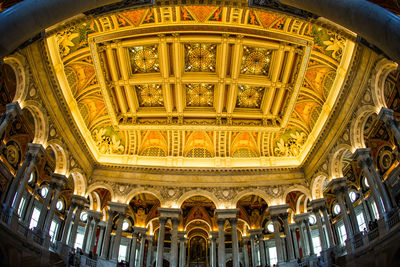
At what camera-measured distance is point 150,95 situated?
1978 centimetres

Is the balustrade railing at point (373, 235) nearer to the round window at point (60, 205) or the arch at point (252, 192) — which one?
the arch at point (252, 192)

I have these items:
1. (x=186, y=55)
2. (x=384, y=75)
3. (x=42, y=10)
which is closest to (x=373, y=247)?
(x=384, y=75)

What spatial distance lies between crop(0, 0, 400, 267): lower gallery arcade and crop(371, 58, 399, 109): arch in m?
0.05

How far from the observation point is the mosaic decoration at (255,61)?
17.2 meters

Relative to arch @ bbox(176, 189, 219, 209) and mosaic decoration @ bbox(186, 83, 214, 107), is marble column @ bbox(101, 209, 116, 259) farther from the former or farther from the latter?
mosaic decoration @ bbox(186, 83, 214, 107)

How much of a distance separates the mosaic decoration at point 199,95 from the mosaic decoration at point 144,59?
2.60 metres

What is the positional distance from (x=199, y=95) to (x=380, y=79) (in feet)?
33.9

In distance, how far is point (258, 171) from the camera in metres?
20.4

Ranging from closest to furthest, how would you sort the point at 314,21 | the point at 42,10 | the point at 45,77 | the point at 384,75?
the point at 42,10 < the point at 314,21 < the point at 384,75 < the point at 45,77

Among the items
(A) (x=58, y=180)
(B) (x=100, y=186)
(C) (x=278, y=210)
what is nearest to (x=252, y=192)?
(C) (x=278, y=210)

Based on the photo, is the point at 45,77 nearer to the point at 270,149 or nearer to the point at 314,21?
the point at 314,21

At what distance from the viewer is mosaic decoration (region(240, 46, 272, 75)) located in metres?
17.2

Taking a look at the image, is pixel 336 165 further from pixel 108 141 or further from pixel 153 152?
pixel 108 141

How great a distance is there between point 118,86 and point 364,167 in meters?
14.0
